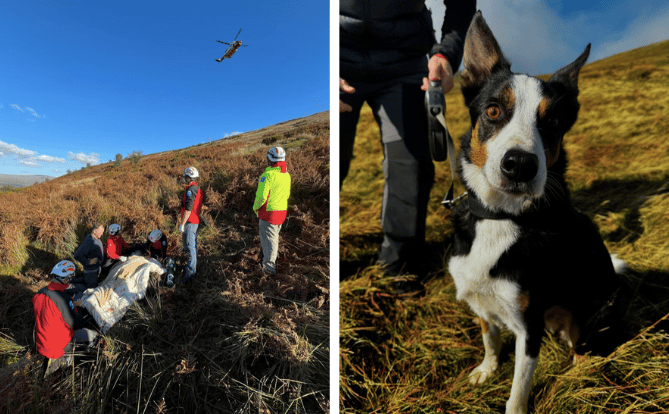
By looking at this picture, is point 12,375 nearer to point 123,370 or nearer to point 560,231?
point 123,370

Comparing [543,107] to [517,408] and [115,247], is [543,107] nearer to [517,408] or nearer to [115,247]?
[517,408]

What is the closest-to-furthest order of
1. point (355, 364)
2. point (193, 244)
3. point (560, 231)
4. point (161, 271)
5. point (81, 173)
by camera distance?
point (560, 231)
point (355, 364)
point (161, 271)
point (193, 244)
point (81, 173)

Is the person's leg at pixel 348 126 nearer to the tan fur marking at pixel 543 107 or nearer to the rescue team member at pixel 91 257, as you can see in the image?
the tan fur marking at pixel 543 107

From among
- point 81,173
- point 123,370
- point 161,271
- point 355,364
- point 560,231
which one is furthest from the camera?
point 81,173

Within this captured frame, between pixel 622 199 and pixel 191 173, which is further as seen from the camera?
pixel 191 173

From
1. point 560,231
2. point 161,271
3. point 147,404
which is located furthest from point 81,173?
point 560,231

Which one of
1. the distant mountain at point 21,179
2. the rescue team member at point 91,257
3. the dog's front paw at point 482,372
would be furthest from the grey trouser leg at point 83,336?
the dog's front paw at point 482,372

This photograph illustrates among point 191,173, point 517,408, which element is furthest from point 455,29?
point 191,173
